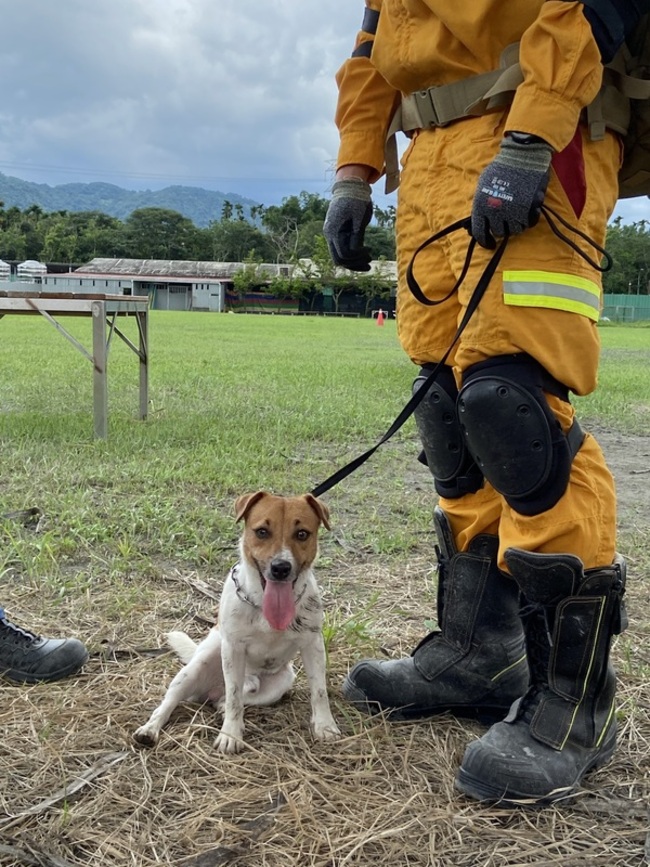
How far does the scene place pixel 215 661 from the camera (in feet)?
7.43

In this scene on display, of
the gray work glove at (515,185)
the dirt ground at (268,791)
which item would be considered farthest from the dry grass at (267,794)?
the gray work glove at (515,185)

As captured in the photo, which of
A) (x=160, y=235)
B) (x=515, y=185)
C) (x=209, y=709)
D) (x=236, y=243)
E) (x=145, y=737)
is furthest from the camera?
(x=160, y=235)

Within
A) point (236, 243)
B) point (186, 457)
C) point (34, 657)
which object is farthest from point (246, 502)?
point (236, 243)

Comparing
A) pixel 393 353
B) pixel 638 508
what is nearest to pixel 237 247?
pixel 393 353

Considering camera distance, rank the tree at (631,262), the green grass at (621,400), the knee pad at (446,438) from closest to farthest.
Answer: the knee pad at (446,438) → the green grass at (621,400) → the tree at (631,262)

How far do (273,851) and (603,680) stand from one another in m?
0.91

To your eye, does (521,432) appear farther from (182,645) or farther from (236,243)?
(236,243)

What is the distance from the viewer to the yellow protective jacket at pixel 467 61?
5.45 feet

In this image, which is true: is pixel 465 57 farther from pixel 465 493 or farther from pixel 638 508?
pixel 638 508

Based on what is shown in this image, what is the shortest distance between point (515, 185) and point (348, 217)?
29.9 inches

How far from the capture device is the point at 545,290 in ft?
5.74

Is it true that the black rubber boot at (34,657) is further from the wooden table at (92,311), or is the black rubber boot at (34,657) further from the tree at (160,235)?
the tree at (160,235)

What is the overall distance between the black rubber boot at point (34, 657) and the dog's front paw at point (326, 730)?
31.9 inches

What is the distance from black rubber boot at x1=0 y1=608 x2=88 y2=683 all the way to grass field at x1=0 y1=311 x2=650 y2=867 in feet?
0.18
